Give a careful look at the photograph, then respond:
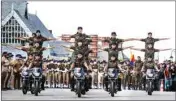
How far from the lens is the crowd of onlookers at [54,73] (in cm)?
2861

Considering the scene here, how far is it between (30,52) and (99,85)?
1714cm

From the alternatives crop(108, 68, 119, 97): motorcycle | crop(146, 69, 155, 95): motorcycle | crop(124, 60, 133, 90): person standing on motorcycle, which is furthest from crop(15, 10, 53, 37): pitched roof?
crop(108, 68, 119, 97): motorcycle

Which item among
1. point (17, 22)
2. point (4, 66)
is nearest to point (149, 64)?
point (4, 66)

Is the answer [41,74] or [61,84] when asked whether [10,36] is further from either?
[41,74]

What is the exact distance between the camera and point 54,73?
1439 inches

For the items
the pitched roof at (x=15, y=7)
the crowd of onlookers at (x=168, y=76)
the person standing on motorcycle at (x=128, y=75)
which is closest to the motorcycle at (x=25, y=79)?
the crowd of onlookers at (x=168, y=76)

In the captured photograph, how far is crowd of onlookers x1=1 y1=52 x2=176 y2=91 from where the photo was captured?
28609 millimetres

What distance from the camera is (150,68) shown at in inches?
1020

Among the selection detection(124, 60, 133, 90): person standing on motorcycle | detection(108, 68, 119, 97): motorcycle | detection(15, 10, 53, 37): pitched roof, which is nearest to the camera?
detection(108, 68, 119, 97): motorcycle

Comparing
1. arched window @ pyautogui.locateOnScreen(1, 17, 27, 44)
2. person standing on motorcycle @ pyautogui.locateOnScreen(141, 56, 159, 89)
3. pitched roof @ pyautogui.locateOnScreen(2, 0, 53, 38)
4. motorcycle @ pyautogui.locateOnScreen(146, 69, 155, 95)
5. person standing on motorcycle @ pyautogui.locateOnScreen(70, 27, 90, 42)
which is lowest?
motorcycle @ pyautogui.locateOnScreen(146, 69, 155, 95)

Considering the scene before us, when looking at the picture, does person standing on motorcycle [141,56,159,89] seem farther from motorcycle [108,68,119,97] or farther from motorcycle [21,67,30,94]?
motorcycle [21,67,30,94]

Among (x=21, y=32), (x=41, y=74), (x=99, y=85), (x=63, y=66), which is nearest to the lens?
(x=41, y=74)

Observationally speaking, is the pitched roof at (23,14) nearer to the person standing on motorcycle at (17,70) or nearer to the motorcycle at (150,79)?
the person standing on motorcycle at (17,70)

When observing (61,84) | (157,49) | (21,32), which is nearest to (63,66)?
(61,84)
